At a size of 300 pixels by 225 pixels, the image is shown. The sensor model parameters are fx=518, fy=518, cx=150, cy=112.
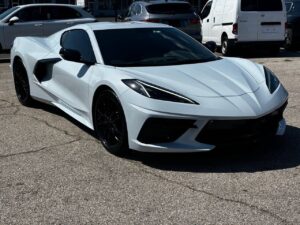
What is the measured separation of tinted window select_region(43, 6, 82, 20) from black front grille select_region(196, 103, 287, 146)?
1069 centimetres

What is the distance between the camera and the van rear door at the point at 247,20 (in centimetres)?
1362

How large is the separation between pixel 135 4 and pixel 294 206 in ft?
42.1

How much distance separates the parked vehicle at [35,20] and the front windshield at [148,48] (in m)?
8.62

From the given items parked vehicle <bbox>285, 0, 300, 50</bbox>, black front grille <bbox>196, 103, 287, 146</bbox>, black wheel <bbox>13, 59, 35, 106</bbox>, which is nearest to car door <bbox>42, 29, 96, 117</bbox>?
black wheel <bbox>13, 59, 35, 106</bbox>

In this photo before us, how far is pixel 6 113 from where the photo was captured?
23.7 ft

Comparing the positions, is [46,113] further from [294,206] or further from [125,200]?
[294,206]

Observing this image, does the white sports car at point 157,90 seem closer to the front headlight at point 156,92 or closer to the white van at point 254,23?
the front headlight at point 156,92

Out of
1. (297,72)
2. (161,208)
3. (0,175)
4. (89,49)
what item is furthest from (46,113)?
(297,72)

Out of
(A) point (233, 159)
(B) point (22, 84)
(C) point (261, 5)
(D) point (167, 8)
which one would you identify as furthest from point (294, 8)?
(A) point (233, 159)

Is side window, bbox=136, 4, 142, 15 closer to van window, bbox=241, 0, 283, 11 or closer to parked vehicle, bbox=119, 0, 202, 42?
parked vehicle, bbox=119, 0, 202, 42

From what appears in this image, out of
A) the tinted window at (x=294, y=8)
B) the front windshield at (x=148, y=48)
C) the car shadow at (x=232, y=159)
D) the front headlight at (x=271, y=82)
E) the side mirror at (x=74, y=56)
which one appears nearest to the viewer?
the car shadow at (x=232, y=159)

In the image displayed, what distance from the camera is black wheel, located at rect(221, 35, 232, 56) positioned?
46.3ft

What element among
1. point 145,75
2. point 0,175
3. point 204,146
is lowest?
point 0,175

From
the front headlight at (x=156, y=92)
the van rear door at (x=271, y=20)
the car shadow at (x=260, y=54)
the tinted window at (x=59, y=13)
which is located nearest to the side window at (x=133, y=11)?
the tinted window at (x=59, y=13)
